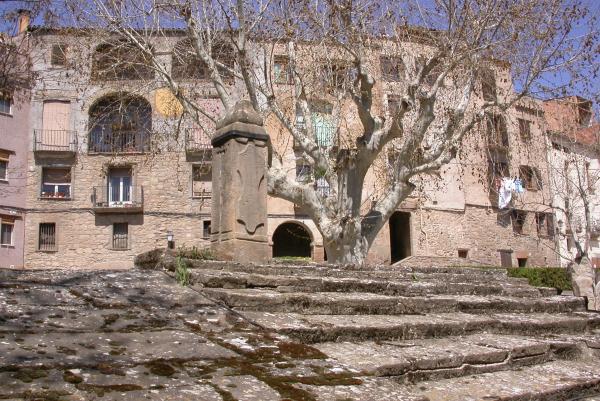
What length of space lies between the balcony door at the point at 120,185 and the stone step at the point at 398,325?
26429 mm

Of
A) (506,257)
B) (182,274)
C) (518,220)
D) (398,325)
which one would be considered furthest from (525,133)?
(182,274)

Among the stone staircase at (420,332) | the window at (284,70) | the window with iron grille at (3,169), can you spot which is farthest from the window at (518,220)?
the stone staircase at (420,332)

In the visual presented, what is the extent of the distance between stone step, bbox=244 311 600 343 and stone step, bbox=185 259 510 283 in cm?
136

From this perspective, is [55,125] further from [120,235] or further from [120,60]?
[120,60]

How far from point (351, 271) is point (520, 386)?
3.22 metres

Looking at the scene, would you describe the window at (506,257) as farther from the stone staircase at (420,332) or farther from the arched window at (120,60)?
the stone staircase at (420,332)

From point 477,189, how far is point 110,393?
103 ft

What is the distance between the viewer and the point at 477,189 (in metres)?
31.8

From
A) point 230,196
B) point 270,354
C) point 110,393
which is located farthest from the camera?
point 230,196

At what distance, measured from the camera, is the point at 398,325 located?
162 inches

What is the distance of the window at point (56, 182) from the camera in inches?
1152

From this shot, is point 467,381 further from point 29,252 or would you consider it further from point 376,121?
point 29,252

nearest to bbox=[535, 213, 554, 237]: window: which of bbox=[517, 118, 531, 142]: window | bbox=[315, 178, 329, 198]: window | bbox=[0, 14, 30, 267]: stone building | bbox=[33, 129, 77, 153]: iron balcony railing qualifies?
bbox=[517, 118, 531, 142]: window

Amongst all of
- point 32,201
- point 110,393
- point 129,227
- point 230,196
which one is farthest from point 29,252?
point 110,393
